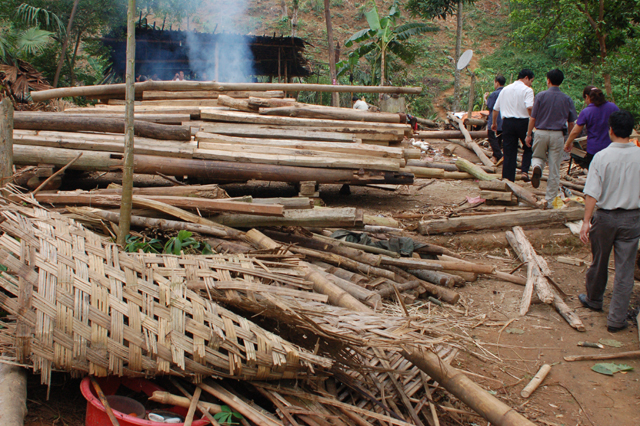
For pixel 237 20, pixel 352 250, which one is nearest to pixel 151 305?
pixel 352 250

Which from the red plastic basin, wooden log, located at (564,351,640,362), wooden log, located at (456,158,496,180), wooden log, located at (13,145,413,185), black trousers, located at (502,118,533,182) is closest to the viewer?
the red plastic basin

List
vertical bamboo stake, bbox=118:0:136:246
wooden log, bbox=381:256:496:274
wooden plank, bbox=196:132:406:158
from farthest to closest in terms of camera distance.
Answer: wooden plank, bbox=196:132:406:158 < wooden log, bbox=381:256:496:274 < vertical bamboo stake, bbox=118:0:136:246

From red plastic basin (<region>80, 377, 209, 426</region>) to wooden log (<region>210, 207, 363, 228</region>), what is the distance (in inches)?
91.1

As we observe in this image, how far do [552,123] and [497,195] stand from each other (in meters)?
1.35

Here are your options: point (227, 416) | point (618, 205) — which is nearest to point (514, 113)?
point (618, 205)

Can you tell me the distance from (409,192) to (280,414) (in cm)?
672

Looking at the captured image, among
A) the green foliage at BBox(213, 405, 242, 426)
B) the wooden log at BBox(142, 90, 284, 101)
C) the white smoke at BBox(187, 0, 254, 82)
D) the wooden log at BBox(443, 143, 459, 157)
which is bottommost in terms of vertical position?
the green foliage at BBox(213, 405, 242, 426)

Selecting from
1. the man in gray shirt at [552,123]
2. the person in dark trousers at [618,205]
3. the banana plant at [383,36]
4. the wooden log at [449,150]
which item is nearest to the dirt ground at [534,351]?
the person in dark trousers at [618,205]

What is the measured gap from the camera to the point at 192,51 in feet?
51.8

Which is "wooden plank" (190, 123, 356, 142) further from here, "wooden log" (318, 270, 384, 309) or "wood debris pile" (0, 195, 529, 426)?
"wood debris pile" (0, 195, 529, 426)

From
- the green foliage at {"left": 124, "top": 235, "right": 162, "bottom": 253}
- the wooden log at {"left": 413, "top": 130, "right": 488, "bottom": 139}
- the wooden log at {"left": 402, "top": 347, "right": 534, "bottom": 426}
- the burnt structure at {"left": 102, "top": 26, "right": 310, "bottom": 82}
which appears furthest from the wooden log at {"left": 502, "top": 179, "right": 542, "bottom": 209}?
the burnt structure at {"left": 102, "top": 26, "right": 310, "bottom": 82}

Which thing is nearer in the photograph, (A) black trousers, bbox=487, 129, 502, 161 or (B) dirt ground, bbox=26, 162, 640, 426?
(B) dirt ground, bbox=26, 162, 640, 426

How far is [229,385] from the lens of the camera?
8.59 feet

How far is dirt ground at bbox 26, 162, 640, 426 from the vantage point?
300 centimetres
